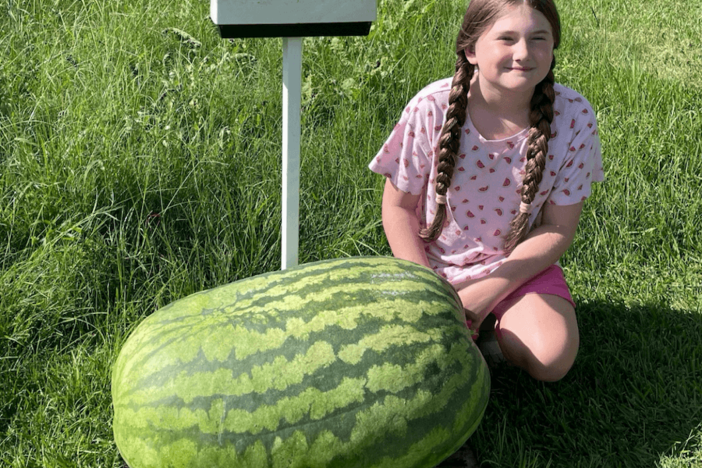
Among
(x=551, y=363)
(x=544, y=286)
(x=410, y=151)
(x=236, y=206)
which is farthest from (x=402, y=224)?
(x=236, y=206)

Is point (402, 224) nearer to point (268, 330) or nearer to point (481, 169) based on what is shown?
point (481, 169)

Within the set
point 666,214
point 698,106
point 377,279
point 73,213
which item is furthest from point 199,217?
point 698,106

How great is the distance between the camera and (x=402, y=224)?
2.64m

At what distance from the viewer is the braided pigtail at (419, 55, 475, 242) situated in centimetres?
247

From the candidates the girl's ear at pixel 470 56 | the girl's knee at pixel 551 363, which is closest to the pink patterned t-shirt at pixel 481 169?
the girl's ear at pixel 470 56

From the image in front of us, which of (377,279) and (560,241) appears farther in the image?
(560,241)

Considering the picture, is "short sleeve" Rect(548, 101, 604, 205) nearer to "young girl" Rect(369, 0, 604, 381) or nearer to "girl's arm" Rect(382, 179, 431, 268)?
"young girl" Rect(369, 0, 604, 381)

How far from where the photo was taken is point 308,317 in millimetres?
1918

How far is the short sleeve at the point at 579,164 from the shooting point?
252 centimetres

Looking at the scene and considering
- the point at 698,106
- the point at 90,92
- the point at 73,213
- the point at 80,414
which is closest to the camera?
the point at 80,414

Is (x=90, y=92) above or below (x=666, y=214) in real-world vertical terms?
above

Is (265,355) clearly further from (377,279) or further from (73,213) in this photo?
(73,213)

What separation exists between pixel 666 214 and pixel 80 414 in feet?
8.58

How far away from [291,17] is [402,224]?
0.91 metres
